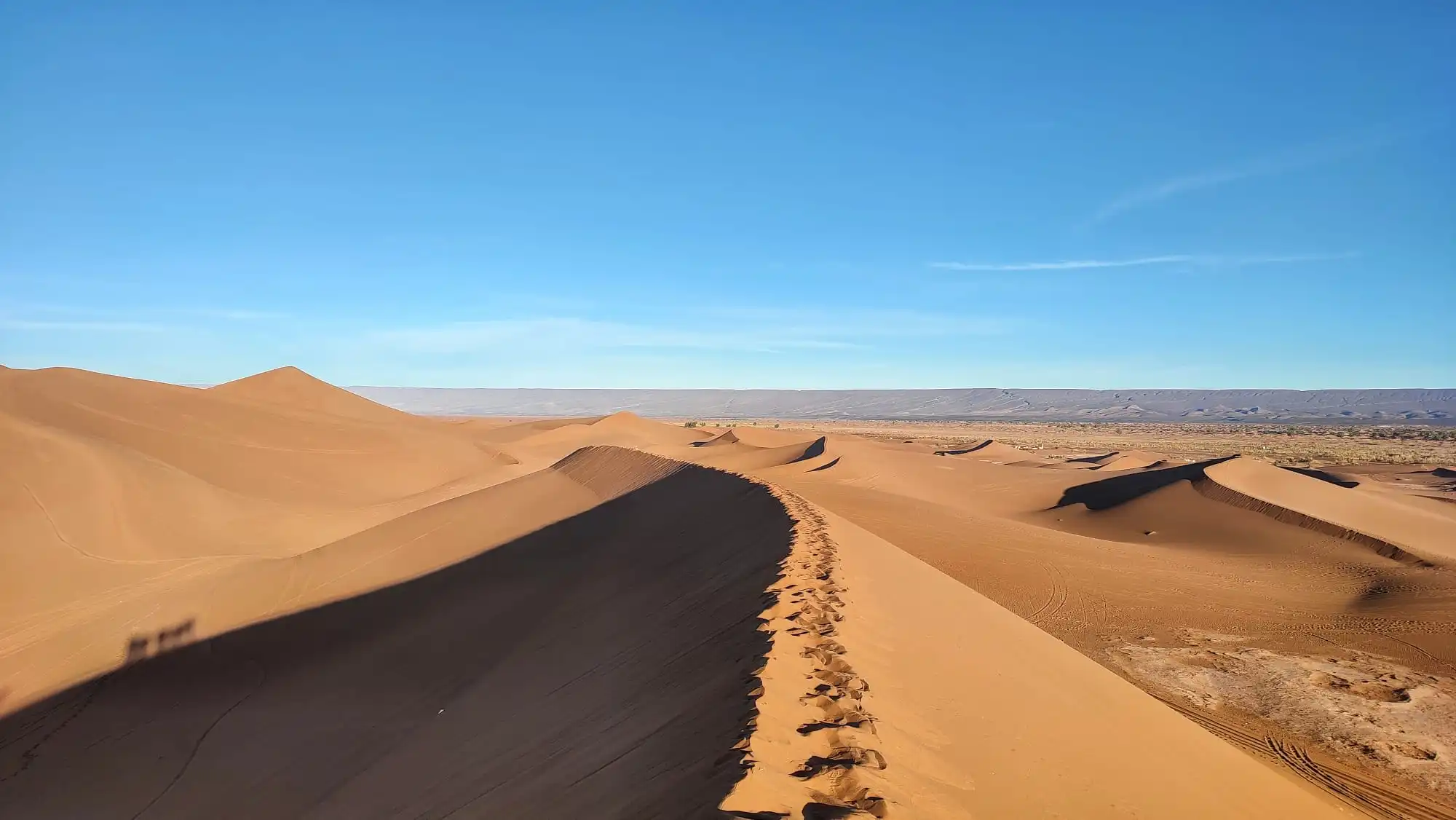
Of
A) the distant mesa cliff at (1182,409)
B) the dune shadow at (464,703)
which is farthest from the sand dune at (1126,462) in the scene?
the distant mesa cliff at (1182,409)

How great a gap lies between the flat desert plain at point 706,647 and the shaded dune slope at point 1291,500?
0.14m

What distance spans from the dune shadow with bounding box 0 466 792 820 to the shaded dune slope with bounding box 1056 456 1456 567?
481 inches

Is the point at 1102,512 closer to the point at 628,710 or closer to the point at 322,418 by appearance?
the point at 628,710

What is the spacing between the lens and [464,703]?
795 cm

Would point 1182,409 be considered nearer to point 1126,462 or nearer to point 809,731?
point 1126,462

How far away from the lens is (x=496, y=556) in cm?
1562

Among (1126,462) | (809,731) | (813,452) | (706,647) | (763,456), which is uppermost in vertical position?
(809,731)

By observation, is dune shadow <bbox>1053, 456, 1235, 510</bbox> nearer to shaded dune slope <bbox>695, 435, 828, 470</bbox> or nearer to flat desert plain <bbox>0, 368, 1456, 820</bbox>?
flat desert plain <bbox>0, 368, 1456, 820</bbox>

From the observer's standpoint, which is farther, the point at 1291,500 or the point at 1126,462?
the point at 1126,462

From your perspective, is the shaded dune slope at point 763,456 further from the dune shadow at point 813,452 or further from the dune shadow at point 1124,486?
the dune shadow at point 1124,486

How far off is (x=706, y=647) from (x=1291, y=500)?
805 inches

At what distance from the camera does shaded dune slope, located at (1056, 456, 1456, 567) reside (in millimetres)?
16477

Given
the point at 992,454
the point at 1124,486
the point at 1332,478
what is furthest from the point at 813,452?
the point at 1332,478

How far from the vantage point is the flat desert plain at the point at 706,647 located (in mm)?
4508
